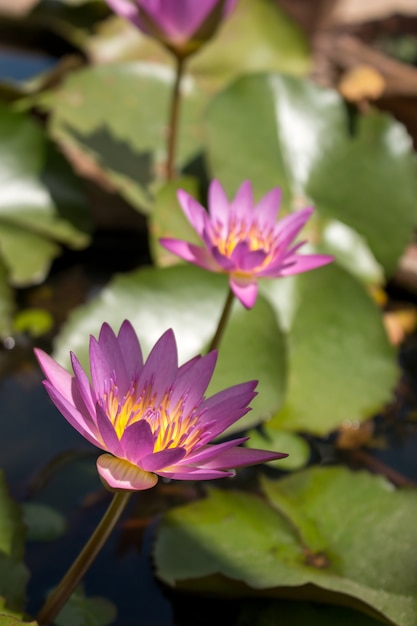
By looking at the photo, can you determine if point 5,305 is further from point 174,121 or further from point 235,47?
point 235,47

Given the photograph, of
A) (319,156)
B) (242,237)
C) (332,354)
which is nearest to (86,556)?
(242,237)

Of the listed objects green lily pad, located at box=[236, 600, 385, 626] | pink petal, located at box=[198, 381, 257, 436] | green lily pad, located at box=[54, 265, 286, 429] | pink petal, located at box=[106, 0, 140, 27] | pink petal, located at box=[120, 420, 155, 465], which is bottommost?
green lily pad, located at box=[236, 600, 385, 626]

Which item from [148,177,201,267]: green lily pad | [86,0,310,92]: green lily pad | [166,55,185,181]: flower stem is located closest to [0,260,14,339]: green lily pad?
[148,177,201,267]: green lily pad

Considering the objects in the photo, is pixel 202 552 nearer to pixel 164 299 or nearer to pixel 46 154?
pixel 164 299

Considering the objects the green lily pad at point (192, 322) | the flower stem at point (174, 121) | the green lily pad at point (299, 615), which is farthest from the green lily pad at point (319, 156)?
the green lily pad at point (299, 615)

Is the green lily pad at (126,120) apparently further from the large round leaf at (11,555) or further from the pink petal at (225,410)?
the pink petal at (225,410)

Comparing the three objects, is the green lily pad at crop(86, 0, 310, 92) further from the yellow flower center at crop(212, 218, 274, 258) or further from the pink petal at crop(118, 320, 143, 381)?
the pink petal at crop(118, 320, 143, 381)
